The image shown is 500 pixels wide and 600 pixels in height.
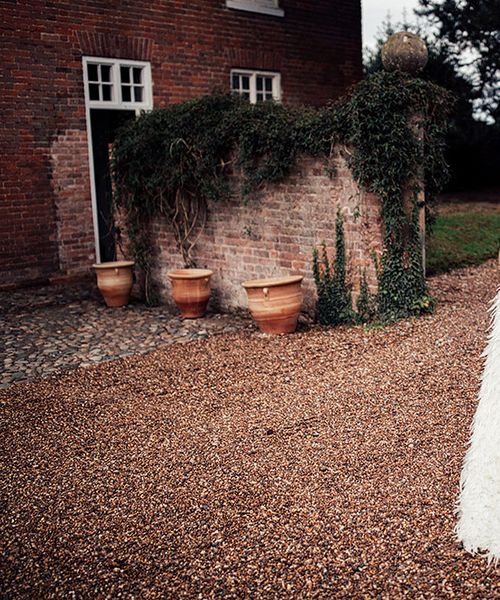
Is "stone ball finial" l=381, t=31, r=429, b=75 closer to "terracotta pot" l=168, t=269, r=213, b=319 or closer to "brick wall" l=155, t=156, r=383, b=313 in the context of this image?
"brick wall" l=155, t=156, r=383, b=313

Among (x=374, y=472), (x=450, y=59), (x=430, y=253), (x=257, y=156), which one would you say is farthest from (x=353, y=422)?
(x=450, y=59)

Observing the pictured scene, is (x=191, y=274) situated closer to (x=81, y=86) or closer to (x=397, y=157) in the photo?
(x=397, y=157)

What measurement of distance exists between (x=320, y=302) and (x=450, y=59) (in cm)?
1108

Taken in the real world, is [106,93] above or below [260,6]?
below

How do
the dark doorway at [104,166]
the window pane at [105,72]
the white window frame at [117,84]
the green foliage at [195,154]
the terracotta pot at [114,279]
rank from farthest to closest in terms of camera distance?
the window pane at [105,72] < the dark doorway at [104,166] < the white window frame at [117,84] < the terracotta pot at [114,279] < the green foliage at [195,154]

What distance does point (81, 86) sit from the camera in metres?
10.4

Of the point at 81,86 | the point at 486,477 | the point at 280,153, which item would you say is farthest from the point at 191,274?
the point at 486,477

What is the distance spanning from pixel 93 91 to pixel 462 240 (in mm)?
6363

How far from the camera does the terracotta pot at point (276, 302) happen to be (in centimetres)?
709

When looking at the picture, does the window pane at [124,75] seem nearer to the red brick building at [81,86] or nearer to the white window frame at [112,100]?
the red brick building at [81,86]

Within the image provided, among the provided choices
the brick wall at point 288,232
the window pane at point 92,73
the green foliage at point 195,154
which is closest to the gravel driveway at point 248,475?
the brick wall at point 288,232

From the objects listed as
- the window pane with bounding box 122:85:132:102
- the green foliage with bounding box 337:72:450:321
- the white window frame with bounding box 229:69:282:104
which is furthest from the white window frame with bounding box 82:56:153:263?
the green foliage with bounding box 337:72:450:321

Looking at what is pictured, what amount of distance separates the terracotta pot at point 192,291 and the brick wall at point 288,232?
1.27ft

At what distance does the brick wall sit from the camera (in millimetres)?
7086
